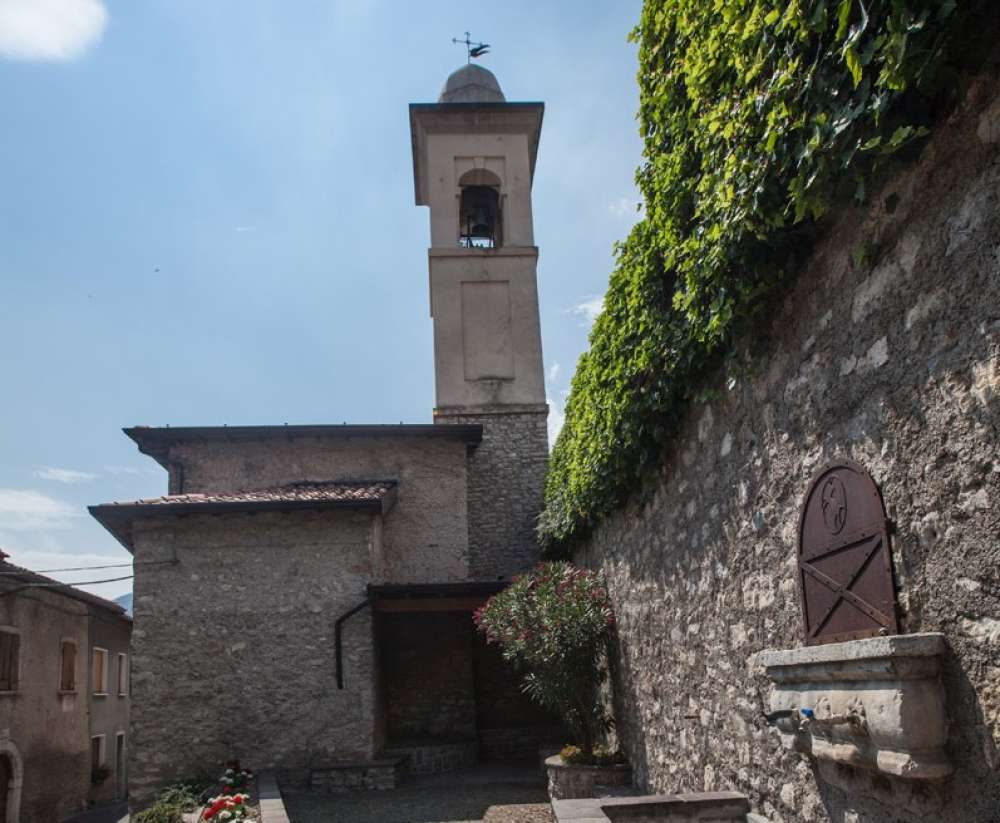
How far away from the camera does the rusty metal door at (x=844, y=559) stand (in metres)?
3.17

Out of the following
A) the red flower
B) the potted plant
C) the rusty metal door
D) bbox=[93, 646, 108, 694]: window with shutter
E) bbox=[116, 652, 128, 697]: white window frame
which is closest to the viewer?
the rusty metal door

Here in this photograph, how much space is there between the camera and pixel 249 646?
11.1 metres

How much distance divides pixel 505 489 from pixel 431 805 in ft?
22.5

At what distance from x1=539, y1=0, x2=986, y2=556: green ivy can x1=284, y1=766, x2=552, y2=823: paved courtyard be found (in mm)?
3603

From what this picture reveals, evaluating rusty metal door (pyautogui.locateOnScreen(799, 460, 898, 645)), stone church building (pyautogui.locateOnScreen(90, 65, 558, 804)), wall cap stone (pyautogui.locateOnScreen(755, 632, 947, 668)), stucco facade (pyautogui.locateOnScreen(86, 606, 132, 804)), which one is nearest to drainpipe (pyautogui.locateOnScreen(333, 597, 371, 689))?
stone church building (pyautogui.locateOnScreen(90, 65, 558, 804))

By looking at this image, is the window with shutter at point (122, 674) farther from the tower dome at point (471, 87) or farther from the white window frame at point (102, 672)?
the tower dome at point (471, 87)

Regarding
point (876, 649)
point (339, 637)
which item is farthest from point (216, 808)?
point (876, 649)

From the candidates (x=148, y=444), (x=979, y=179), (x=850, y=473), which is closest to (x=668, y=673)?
(x=850, y=473)

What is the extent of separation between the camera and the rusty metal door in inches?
125

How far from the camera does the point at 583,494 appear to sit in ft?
28.8

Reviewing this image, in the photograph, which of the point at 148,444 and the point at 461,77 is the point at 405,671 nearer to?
the point at 148,444

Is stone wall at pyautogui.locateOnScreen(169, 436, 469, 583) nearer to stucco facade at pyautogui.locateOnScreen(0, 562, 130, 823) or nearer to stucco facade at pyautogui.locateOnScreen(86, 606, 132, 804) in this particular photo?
stucco facade at pyautogui.locateOnScreen(0, 562, 130, 823)

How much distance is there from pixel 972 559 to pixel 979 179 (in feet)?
3.71

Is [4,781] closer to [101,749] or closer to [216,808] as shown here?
[101,749]
